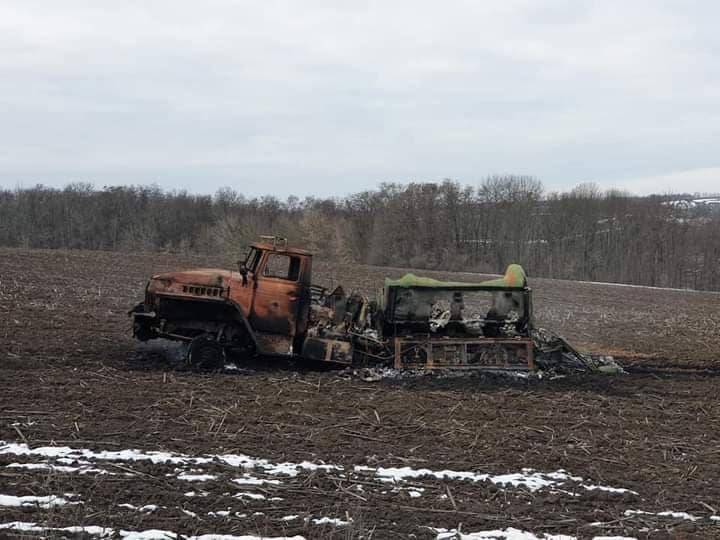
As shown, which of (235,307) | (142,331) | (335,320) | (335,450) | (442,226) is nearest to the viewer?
(335,450)

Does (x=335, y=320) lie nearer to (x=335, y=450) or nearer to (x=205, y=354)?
(x=205, y=354)

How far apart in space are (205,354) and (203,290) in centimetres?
111

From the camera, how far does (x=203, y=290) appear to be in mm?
12227

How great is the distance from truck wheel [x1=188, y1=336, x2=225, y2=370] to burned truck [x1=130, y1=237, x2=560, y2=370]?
17mm

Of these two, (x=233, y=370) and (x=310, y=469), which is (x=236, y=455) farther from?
(x=233, y=370)

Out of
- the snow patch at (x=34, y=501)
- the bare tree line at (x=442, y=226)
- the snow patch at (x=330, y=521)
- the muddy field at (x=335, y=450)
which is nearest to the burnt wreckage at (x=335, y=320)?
the muddy field at (x=335, y=450)

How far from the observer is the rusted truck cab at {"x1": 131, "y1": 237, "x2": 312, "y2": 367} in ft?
39.9

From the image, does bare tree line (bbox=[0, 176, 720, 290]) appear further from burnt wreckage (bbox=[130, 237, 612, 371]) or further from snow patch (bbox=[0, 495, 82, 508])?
snow patch (bbox=[0, 495, 82, 508])

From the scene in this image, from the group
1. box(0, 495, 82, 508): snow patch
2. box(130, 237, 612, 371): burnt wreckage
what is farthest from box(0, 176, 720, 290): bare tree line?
box(0, 495, 82, 508): snow patch

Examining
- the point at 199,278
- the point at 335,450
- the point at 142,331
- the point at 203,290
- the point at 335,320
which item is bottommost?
the point at 335,450

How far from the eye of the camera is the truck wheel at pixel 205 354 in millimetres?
11991

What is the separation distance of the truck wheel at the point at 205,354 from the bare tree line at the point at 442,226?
46803mm

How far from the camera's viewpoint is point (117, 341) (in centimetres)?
1394

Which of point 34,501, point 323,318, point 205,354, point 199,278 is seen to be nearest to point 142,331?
point 205,354
